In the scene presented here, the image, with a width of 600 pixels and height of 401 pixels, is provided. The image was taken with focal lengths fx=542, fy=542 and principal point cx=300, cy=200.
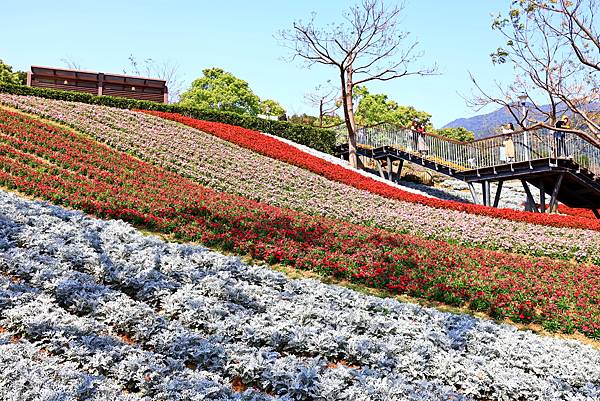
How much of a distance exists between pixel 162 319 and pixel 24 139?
40.2ft

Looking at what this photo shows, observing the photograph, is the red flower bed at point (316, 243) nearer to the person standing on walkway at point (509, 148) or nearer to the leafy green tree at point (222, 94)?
the person standing on walkway at point (509, 148)

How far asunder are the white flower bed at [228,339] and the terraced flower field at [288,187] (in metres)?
8.24

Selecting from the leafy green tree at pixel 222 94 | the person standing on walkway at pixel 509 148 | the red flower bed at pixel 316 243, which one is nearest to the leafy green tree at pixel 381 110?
the leafy green tree at pixel 222 94

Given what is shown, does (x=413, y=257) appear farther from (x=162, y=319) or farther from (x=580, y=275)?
(x=162, y=319)

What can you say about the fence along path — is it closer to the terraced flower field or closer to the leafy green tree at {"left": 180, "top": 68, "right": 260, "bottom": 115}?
the terraced flower field

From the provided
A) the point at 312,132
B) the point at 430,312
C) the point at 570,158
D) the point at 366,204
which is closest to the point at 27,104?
the point at 366,204

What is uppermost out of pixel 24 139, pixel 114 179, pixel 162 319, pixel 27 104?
pixel 27 104

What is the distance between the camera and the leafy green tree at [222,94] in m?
46.5

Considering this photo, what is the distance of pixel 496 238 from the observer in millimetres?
15328

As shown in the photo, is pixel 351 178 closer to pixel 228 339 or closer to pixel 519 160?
pixel 519 160

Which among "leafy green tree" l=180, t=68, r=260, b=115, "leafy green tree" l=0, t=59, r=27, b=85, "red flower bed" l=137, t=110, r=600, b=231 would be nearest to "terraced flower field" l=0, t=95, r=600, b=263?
"red flower bed" l=137, t=110, r=600, b=231

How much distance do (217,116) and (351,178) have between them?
11239mm

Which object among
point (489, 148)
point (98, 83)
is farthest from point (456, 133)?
point (98, 83)

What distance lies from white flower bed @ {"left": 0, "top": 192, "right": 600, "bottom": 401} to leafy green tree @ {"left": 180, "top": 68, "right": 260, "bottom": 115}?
3939 centimetres
